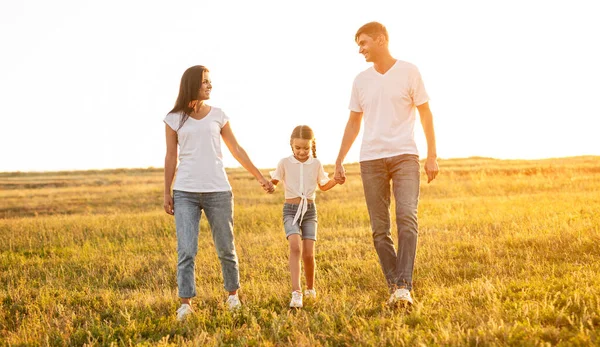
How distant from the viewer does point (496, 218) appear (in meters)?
12.3

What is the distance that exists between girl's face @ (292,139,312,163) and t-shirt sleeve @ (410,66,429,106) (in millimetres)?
1389

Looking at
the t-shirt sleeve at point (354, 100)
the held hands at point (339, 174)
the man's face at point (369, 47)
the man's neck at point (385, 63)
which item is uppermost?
the man's face at point (369, 47)

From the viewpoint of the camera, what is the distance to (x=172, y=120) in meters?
6.08

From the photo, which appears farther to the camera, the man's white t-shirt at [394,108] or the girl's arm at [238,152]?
the girl's arm at [238,152]

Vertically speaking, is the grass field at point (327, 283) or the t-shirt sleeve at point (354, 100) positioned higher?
the t-shirt sleeve at point (354, 100)

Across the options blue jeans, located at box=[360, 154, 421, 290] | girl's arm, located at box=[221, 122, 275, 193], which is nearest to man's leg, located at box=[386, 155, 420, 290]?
blue jeans, located at box=[360, 154, 421, 290]

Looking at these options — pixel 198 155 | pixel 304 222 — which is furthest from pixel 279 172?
pixel 198 155

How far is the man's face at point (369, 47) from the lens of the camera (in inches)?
239

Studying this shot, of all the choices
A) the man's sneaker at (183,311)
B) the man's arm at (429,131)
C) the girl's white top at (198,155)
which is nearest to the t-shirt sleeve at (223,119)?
the girl's white top at (198,155)

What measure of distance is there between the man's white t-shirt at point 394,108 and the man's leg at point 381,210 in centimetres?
16

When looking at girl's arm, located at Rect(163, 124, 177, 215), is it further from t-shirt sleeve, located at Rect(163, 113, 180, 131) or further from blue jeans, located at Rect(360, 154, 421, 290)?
blue jeans, located at Rect(360, 154, 421, 290)

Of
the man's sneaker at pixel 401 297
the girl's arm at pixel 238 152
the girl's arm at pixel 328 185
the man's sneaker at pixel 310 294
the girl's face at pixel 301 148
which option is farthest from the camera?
the girl's arm at pixel 328 185

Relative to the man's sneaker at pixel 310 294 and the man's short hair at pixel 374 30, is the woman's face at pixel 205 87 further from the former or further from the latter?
the man's sneaker at pixel 310 294

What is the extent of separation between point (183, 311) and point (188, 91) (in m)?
2.43
